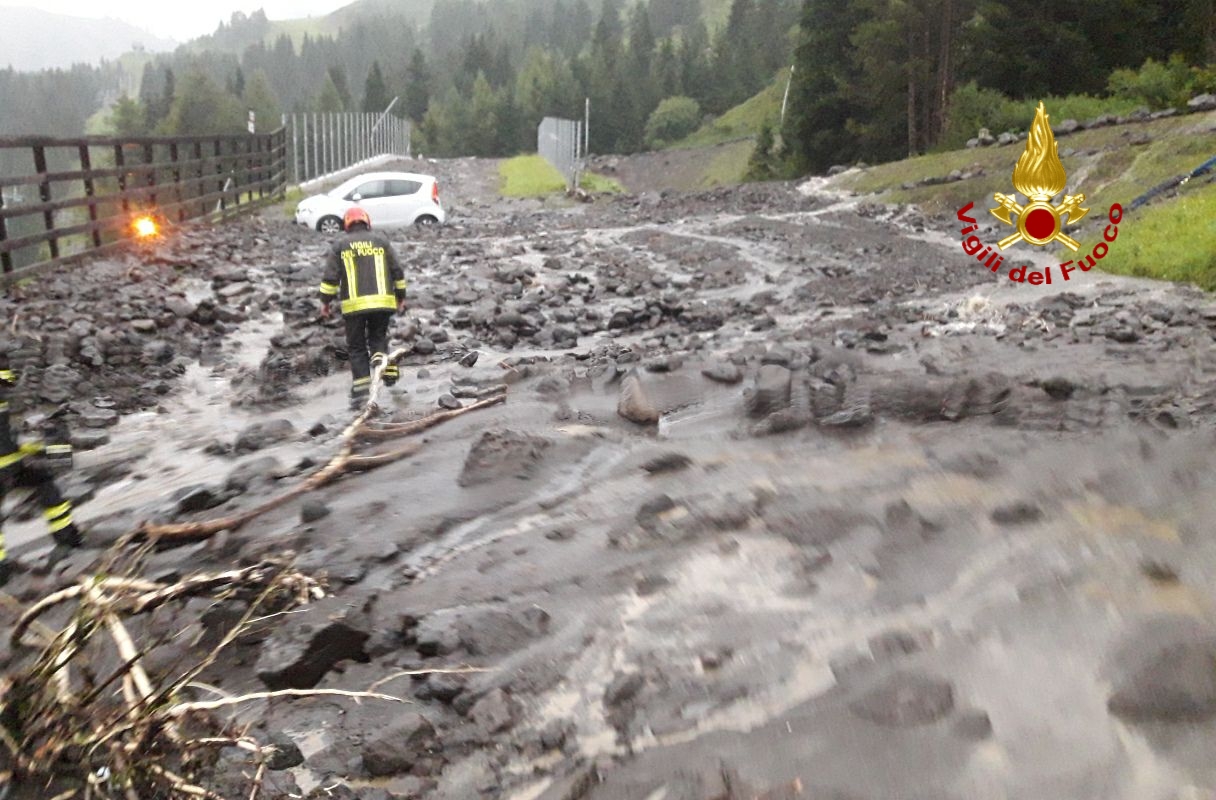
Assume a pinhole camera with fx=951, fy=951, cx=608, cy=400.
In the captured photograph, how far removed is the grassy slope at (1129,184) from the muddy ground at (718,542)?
1.72 m

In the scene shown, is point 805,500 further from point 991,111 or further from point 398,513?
point 991,111

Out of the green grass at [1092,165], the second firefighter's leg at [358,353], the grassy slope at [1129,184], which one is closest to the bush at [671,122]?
the grassy slope at [1129,184]

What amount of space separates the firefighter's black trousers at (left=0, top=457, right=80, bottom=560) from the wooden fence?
6669 millimetres

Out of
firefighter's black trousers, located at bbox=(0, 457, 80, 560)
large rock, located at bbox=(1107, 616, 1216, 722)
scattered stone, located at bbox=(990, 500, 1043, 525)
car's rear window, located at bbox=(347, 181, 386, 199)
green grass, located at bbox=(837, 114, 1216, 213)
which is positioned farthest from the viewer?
car's rear window, located at bbox=(347, 181, 386, 199)

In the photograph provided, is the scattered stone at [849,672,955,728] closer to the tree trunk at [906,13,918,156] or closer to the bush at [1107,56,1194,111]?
the bush at [1107,56,1194,111]

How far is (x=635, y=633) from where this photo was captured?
409 centimetres

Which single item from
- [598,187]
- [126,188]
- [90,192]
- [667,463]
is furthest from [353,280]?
[598,187]

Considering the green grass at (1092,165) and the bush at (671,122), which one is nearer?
the green grass at (1092,165)

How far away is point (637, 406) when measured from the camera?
666cm

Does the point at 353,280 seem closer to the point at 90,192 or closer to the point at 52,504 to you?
the point at 52,504

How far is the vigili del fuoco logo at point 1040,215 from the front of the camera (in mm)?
12477

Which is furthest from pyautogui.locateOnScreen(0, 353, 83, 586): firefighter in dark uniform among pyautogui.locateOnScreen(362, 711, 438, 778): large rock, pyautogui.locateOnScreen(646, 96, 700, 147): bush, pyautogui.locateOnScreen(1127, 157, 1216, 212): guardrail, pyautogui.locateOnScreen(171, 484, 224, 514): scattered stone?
pyautogui.locateOnScreen(646, 96, 700, 147): bush

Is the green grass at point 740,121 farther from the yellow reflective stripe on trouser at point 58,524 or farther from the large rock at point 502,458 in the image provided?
the yellow reflective stripe on trouser at point 58,524

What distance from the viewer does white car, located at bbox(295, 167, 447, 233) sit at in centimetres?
2073
